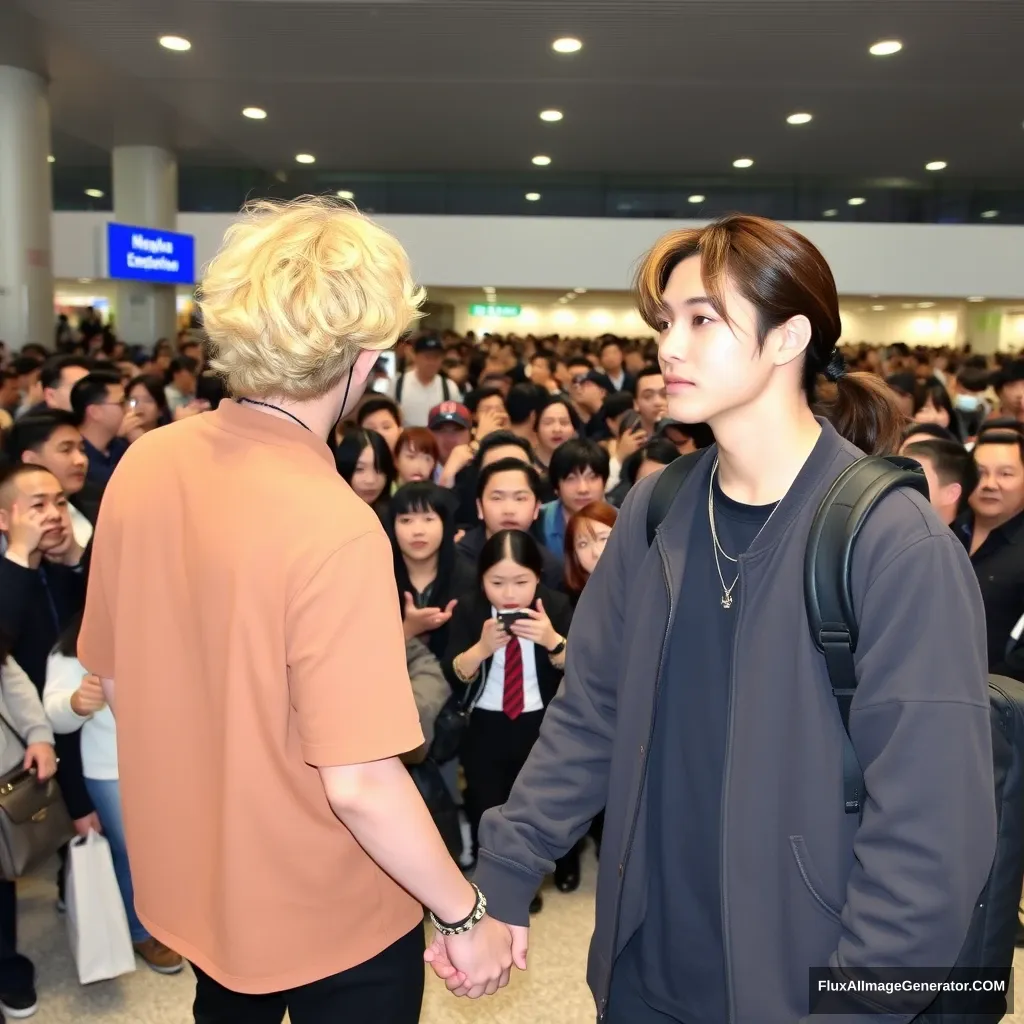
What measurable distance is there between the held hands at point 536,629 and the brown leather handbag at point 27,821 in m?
1.45

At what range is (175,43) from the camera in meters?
8.49

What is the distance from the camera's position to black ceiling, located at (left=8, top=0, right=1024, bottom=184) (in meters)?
7.55

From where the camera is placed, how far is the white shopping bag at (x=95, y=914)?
2857 millimetres

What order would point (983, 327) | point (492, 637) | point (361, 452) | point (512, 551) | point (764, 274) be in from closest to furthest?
1. point (764, 274)
2. point (492, 637)
3. point (512, 551)
4. point (361, 452)
5. point (983, 327)

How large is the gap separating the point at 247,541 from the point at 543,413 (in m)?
4.47

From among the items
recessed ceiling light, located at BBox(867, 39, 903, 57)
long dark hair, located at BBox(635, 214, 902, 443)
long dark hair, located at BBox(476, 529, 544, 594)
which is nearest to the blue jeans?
long dark hair, located at BBox(476, 529, 544, 594)

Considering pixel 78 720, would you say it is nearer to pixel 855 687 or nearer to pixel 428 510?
pixel 428 510

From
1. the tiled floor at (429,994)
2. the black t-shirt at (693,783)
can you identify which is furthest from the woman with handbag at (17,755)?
the black t-shirt at (693,783)

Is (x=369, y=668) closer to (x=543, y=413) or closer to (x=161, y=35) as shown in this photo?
(x=543, y=413)

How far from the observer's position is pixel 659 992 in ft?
4.95

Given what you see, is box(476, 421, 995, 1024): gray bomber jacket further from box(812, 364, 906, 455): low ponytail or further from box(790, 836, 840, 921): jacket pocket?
box(812, 364, 906, 455): low ponytail

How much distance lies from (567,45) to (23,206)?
5.38m

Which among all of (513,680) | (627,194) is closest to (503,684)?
(513,680)

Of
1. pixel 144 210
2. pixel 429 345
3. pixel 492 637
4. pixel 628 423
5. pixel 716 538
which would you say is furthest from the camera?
pixel 144 210
